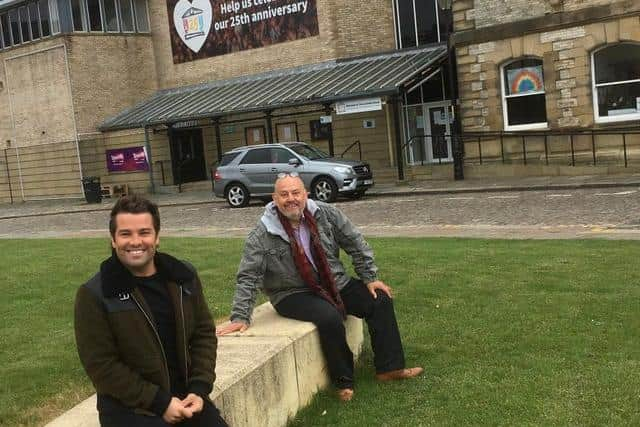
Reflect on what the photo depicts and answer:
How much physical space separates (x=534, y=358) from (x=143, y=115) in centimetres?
2933

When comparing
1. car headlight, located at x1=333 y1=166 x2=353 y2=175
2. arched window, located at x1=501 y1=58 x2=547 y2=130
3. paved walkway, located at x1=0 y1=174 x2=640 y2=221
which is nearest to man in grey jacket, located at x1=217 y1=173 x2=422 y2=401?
paved walkway, located at x1=0 y1=174 x2=640 y2=221

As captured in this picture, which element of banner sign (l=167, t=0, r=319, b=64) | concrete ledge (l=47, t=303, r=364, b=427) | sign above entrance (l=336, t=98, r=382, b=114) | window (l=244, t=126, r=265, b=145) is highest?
banner sign (l=167, t=0, r=319, b=64)

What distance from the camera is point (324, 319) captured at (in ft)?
15.1

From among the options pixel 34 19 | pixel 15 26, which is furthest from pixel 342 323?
pixel 15 26

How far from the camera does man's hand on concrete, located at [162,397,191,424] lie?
10.4 feet

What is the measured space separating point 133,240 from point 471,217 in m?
11.6

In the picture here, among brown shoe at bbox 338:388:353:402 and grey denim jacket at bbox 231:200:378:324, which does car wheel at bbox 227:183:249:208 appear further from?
brown shoe at bbox 338:388:353:402

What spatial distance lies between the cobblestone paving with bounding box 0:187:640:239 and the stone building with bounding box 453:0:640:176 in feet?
14.2

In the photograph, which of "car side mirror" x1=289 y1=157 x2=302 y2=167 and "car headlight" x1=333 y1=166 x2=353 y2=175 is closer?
"car headlight" x1=333 y1=166 x2=353 y2=175

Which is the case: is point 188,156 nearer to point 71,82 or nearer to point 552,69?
point 71,82

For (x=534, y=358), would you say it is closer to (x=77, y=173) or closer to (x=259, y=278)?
(x=259, y=278)

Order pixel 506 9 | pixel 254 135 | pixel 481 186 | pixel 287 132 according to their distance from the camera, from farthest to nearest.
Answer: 1. pixel 254 135
2. pixel 287 132
3. pixel 506 9
4. pixel 481 186

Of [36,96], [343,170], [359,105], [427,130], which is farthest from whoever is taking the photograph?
[36,96]

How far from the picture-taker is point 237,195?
2133 centimetres
